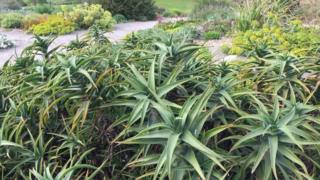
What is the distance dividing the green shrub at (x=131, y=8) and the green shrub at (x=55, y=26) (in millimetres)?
3310

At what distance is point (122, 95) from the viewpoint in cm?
263

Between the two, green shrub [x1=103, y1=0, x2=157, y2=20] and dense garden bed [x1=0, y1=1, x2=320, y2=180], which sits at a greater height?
dense garden bed [x1=0, y1=1, x2=320, y2=180]

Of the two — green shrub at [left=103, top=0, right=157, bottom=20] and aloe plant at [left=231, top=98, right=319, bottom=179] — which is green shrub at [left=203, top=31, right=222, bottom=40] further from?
aloe plant at [left=231, top=98, right=319, bottom=179]

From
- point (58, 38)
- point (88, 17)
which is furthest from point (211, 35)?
point (88, 17)

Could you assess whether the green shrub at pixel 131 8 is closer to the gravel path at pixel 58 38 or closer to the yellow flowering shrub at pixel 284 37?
the gravel path at pixel 58 38

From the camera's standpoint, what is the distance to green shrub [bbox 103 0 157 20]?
18.4 meters

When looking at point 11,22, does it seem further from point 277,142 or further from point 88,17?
point 277,142

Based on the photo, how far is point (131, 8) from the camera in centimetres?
1853

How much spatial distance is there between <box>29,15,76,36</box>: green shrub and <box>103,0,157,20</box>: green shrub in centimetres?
331

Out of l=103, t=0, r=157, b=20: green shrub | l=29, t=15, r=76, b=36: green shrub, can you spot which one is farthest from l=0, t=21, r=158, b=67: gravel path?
l=103, t=0, r=157, b=20: green shrub

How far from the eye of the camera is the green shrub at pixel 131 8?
1838cm

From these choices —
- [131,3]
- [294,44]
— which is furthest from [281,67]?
[131,3]

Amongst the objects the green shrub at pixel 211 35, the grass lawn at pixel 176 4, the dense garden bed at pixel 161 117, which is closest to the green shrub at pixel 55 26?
the green shrub at pixel 211 35

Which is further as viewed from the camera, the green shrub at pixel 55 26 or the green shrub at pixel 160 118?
the green shrub at pixel 55 26
